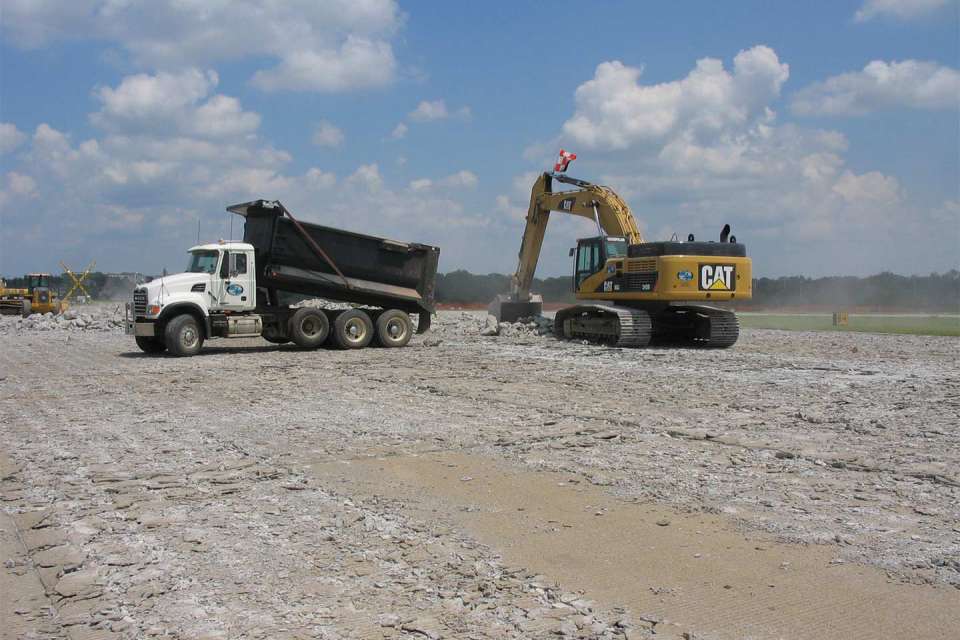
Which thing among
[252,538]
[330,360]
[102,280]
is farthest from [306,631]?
[102,280]

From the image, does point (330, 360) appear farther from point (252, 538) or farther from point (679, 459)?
point (252, 538)

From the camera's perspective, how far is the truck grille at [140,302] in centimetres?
1723

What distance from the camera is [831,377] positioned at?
13039 millimetres

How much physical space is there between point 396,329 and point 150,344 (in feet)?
18.4

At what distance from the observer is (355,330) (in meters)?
19.4

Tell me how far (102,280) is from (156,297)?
40128 mm

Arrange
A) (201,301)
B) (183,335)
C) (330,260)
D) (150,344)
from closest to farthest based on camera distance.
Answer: (183,335) → (201,301) → (150,344) → (330,260)

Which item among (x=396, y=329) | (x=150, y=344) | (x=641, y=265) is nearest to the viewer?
(x=150, y=344)

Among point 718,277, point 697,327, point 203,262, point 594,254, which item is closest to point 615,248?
point 594,254

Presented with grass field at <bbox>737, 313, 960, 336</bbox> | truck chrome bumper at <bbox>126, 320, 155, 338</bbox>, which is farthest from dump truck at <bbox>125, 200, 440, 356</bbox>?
grass field at <bbox>737, 313, 960, 336</bbox>

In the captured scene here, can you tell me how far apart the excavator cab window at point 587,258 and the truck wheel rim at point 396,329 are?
4.79 metres

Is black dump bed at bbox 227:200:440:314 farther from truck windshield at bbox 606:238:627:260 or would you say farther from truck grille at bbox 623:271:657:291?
truck grille at bbox 623:271:657:291

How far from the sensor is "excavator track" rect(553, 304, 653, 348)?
1889 centimetres

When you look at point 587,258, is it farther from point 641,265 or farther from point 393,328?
point 393,328
